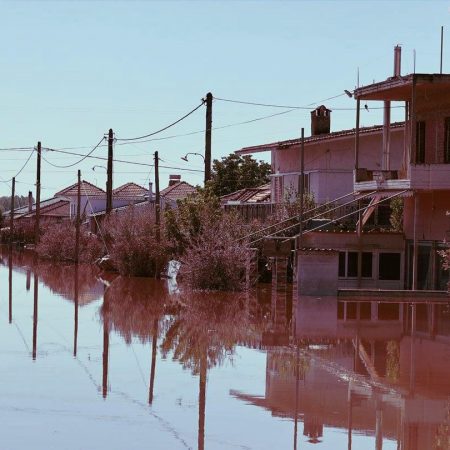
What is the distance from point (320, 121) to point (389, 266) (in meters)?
15.6

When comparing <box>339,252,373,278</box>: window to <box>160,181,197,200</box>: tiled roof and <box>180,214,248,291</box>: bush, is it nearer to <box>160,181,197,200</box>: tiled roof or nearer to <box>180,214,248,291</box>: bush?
<box>180,214,248,291</box>: bush

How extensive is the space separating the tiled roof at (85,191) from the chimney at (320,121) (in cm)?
3938

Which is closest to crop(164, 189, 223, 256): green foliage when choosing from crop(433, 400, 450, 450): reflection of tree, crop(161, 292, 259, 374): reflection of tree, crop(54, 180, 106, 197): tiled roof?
crop(161, 292, 259, 374): reflection of tree

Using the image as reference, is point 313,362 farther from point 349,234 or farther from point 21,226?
point 21,226

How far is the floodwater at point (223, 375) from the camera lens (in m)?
14.2

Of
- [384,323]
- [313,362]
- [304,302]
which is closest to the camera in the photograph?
[313,362]

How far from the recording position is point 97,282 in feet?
153

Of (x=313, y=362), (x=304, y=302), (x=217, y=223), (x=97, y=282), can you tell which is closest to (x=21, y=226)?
(x=97, y=282)

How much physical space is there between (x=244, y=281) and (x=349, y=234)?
4258 millimetres

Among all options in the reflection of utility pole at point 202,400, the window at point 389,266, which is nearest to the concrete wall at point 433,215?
the window at point 389,266

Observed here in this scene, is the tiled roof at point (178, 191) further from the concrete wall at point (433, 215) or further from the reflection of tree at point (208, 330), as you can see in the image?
the reflection of tree at point (208, 330)

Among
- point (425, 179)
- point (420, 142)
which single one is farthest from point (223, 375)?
point (420, 142)

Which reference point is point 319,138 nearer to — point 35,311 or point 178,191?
point 35,311

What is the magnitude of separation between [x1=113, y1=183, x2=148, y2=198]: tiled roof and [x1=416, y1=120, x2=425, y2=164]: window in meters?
52.3
